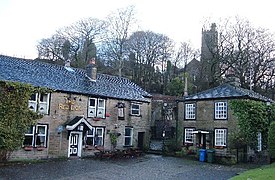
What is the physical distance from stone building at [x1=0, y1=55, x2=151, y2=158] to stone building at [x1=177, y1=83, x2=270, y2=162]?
14.1 ft

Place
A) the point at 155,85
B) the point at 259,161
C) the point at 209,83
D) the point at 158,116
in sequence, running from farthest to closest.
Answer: the point at 155,85 → the point at 209,83 → the point at 158,116 → the point at 259,161

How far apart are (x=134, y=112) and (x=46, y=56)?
26547 mm

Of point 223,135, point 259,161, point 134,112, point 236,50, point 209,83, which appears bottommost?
point 259,161

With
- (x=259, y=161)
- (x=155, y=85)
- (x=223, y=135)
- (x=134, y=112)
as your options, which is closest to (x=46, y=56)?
(x=155, y=85)

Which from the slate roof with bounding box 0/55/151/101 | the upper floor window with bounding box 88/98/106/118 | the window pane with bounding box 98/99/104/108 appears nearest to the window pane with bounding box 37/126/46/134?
the slate roof with bounding box 0/55/151/101

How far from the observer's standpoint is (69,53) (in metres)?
48.4

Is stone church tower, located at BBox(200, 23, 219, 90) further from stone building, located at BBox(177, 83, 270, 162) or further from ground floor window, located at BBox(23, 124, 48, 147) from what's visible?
ground floor window, located at BBox(23, 124, 48, 147)

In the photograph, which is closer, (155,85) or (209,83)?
(209,83)

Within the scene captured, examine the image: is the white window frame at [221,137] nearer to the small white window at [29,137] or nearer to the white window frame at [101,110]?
the white window frame at [101,110]

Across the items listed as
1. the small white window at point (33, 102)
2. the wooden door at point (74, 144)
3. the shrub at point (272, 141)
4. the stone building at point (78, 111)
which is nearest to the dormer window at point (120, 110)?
the stone building at point (78, 111)

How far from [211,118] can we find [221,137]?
1969 mm

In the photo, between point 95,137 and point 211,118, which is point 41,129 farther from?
point 211,118

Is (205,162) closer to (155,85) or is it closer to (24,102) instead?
(24,102)

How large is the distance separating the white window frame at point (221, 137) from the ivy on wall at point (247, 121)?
97 centimetres
